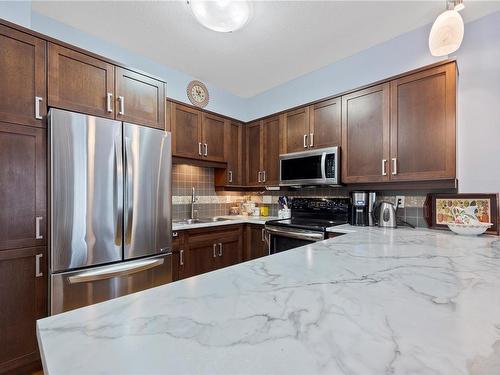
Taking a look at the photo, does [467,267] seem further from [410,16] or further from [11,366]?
[11,366]

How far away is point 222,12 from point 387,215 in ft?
6.49

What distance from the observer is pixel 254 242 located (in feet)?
9.53

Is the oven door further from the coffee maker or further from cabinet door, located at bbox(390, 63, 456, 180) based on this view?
cabinet door, located at bbox(390, 63, 456, 180)

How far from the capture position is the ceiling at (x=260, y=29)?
187cm

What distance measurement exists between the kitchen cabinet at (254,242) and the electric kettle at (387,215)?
120cm

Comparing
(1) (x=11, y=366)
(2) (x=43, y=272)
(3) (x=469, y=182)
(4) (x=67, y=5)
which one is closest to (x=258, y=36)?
(4) (x=67, y=5)

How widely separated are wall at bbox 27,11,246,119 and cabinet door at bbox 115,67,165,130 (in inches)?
26.1

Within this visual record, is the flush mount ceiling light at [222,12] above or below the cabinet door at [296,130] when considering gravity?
above

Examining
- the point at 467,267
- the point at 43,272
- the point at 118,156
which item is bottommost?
the point at 43,272

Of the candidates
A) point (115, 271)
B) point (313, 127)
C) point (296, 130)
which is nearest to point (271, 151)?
point (296, 130)

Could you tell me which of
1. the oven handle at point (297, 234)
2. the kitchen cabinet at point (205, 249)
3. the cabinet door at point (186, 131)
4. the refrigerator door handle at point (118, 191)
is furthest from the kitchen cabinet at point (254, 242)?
the refrigerator door handle at point (118, 191)

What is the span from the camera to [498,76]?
1837 millimetres

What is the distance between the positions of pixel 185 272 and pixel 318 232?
1.31 m

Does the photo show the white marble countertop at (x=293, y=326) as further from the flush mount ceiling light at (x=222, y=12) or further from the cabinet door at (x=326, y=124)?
the cabinet door at (x=326, y=124)
